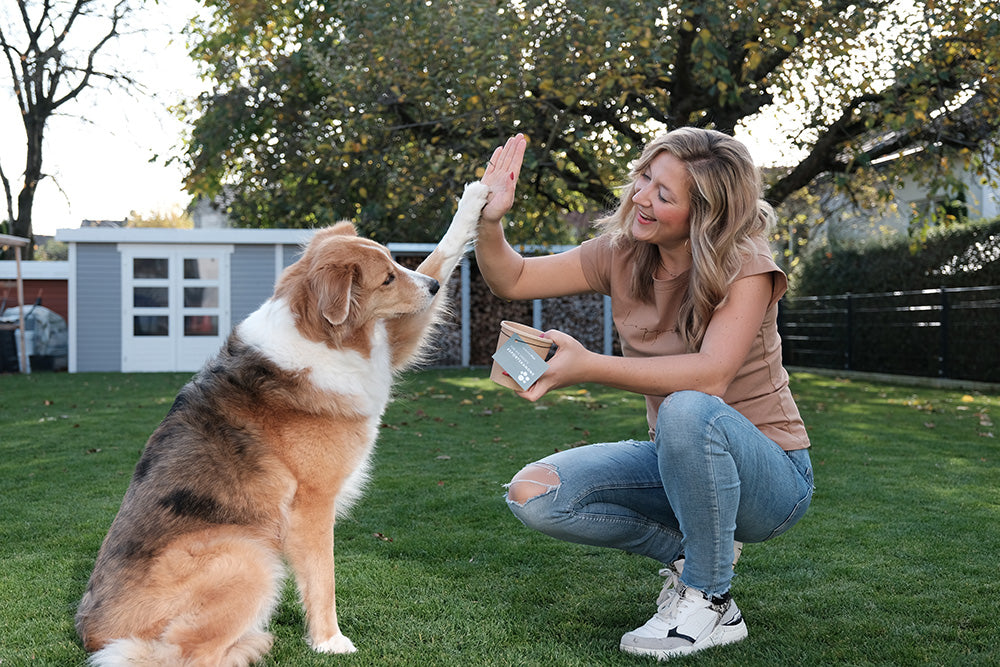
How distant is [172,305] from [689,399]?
50.6 feet

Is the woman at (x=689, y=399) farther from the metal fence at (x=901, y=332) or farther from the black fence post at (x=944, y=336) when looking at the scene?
the black fence post at (x=944, y=336)

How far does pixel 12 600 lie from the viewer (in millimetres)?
3465

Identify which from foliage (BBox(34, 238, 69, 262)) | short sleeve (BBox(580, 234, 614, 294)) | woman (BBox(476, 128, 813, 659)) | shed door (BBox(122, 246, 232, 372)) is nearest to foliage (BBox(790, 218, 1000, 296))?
short sleeve (BBox(580, 234, 614, 294))

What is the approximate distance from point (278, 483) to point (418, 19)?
9.60m

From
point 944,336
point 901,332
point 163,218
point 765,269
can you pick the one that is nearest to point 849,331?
point 901,332

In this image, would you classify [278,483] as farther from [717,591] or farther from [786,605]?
[786,605]

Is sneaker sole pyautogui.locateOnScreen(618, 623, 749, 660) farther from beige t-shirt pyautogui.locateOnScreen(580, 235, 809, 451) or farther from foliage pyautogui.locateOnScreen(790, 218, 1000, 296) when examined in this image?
foliage pyautogui.locateOnScreen(790, 218, 1000, 296)

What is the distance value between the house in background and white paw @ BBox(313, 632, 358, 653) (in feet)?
46.2

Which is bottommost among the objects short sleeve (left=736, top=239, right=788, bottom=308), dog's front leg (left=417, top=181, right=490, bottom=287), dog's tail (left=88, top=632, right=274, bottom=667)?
dog's tail (left=88, top=632, right=274, bottom=667)

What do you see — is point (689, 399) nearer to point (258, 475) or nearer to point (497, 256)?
point (497, 256)

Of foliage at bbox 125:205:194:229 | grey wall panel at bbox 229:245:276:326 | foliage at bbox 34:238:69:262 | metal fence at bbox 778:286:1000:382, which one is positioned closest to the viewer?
metal fence at bbox 778:286:1000:382

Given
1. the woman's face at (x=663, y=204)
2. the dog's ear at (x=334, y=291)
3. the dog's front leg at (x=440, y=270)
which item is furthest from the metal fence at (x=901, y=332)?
the dog's ear at (x=334, y=291)

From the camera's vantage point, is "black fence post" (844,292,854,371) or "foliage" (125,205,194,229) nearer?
"black fence post" (844,292,854,371)

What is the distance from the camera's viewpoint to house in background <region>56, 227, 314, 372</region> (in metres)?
16.3
